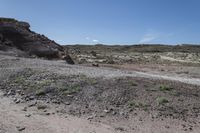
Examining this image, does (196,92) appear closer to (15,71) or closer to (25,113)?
(25,113)

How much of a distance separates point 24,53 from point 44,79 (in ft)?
38.4

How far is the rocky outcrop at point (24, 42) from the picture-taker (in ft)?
80.6

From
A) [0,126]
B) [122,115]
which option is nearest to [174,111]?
[122,115]

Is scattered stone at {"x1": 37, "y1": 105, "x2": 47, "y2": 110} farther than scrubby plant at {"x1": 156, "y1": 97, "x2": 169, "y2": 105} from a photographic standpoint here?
No

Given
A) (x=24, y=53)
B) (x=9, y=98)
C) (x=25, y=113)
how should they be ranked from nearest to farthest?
(x=25, y=113)
(x=9, y=98)
(x=24, y=53)

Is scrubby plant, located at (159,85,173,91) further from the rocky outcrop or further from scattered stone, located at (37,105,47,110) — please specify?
the rocky outcrop

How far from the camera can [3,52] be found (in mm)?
21781

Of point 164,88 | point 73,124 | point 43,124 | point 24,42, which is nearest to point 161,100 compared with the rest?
point 164,88

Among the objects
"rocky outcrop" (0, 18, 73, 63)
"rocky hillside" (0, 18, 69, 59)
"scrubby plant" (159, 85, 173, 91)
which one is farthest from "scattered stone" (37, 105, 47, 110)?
"rocky outcrop" (0, 18, 73, 63)

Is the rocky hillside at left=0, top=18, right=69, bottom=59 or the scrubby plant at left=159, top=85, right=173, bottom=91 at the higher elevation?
the rocky hillside at left=0, top=18, right=69, bottom=59

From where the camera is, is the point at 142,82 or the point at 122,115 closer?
the point at 122,115

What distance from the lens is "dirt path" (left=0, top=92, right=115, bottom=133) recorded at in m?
7.41

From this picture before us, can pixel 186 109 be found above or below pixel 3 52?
below

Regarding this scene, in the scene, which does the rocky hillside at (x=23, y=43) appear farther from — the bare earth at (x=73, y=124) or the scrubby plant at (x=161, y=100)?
the scrubby plant at (x=161, y=100)
